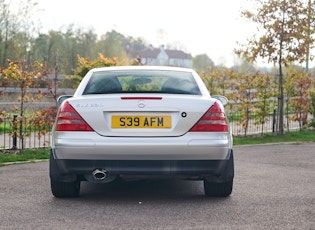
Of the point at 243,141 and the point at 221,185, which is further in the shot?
the point at 243,141

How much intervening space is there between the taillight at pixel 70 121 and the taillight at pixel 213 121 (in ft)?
3.68

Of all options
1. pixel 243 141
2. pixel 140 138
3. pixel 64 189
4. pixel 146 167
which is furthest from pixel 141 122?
pixel 243 141

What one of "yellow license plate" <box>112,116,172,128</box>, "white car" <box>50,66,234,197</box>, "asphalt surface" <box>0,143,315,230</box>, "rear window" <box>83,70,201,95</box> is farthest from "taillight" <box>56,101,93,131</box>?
"asphalt surface" <box>0,143,315,230</box>

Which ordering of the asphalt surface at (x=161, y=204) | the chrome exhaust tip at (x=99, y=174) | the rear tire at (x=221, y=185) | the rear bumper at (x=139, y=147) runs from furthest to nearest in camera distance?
the rear tire at (x=221, y=185), the chrome exhaust tip at (x=99, y=174), the rear bumper at (x=139, y=147), the asphalt surface at (x=161, y=204)

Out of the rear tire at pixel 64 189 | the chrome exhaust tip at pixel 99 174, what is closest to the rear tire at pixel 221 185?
the chrome exhaust tip at pixel 99 174

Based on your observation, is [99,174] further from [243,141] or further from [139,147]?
[243,141]

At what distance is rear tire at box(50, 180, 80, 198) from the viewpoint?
20.9 feet

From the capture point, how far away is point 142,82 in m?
6.81

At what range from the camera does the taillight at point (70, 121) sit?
592 centimetres

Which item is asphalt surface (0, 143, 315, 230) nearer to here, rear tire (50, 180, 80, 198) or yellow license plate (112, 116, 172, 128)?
rear tire (50, 180, 80, 198)

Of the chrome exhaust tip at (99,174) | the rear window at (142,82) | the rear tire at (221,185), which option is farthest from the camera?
the rear window at (142,82)

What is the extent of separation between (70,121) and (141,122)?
0.75 metres

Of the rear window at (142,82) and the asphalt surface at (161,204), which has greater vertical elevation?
the rear window at (142,82)

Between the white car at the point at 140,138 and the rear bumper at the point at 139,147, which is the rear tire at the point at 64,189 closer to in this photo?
the white car at the point at 140,138
